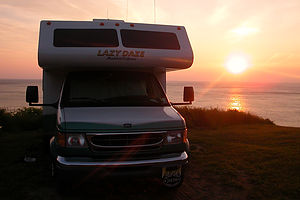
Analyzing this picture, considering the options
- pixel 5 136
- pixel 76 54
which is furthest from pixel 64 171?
pixel 5 136

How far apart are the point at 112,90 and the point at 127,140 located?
151cm

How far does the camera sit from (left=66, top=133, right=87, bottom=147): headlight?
419 centimetres

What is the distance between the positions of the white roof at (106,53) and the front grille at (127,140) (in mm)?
1698

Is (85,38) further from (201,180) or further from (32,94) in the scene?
(201,180)

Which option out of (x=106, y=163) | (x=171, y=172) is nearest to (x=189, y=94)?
(x=171, y=172)

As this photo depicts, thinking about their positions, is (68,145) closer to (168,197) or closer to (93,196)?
(93,196)

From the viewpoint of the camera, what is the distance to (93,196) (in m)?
Result: 4.94

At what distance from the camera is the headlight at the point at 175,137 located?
4.50 metres

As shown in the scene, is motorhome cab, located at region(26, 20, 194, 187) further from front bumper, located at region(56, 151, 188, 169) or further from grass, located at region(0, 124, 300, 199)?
grass, located at region(0, 124, 300, 199)

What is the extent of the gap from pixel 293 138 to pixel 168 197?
277 inches

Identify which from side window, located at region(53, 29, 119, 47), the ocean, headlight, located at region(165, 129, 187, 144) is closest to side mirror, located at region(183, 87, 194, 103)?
headlight, located at region(165, 129, 187, 144)

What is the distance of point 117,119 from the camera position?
4.36 meters

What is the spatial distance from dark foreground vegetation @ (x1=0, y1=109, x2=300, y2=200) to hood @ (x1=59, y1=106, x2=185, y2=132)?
2.43 feet

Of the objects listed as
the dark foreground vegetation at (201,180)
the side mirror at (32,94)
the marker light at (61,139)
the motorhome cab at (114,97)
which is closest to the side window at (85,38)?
the motorhome cab at (114,97)
